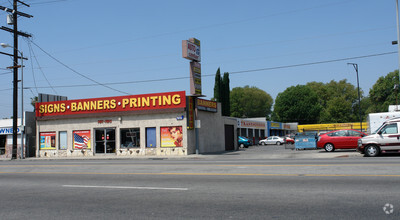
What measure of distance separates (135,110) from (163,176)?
1876 centimetres

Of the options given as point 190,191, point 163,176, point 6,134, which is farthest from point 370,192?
point 6,134

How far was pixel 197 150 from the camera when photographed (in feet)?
92.5

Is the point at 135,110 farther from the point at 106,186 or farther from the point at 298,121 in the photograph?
the point at 298,121

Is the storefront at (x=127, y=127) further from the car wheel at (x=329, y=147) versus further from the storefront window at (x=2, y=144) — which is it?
the car wheel at (x=329, y=147)

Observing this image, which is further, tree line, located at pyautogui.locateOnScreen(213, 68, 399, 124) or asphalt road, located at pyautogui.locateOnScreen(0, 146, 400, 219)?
tree line, located at pyautogui.locateOnScreen(213, 68, 399, 124)

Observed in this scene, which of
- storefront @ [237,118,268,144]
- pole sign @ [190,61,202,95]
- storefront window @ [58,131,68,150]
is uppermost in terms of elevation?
pole sign @ [190,61,202,95]

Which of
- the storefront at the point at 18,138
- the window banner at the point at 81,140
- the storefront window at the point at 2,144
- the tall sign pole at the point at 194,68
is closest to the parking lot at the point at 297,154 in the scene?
the tall sign pole at the point at 194,68

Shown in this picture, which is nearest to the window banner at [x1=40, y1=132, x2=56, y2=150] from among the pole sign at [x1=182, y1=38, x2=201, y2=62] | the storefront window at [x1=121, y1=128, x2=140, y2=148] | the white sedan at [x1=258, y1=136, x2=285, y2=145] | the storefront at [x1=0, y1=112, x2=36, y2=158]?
the storefront at [x1=0, y1=112, x2=36, y2=158]

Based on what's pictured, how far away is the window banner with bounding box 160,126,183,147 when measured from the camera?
2873cm

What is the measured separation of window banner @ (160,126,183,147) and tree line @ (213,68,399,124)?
40.7m

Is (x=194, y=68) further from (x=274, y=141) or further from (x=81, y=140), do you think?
(x=274, y=141)

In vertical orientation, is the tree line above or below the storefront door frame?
above

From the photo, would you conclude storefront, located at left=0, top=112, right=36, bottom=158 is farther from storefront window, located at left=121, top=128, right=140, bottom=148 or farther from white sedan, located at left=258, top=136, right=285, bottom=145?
white sedan, located at left=258, top=136, right=285, bottom=145

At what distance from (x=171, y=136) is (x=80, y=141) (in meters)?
9.25
